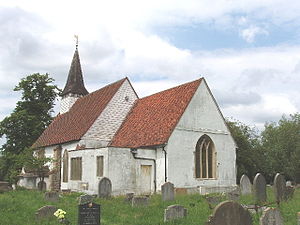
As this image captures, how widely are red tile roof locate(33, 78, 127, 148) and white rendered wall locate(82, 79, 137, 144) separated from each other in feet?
1.01

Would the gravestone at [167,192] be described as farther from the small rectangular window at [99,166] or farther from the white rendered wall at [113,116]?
the white rendered wall at [113,116]

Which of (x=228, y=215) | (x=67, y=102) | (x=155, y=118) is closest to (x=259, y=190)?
(x=228, y=215)

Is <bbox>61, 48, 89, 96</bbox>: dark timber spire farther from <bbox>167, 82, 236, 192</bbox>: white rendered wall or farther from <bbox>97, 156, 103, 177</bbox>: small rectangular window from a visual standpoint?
<bbox>167, 82, 236, 192</bbox>: white rendered wall

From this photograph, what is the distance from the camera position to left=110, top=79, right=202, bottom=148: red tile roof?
2264cm

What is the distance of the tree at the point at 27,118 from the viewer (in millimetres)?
38562

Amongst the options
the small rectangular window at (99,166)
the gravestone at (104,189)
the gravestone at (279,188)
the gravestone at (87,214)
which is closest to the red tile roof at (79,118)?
the small rectangular window at (99,166)

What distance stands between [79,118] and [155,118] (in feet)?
26.0

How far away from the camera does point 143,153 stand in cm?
2206

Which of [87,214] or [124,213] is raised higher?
[87,214]

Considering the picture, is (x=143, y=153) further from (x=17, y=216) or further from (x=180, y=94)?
(x=17, y=216)

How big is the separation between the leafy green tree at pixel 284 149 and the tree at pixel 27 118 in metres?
25.0

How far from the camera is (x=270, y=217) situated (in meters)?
9.86

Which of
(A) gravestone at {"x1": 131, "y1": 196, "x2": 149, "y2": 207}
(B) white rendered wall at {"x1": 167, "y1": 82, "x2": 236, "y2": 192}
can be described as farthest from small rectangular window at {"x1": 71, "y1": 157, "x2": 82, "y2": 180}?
(A) gravestone at {"x1": 131, "y1": 196, "x2": 149, "y2": 207}

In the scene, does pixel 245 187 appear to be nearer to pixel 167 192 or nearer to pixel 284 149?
pixel 167 192
